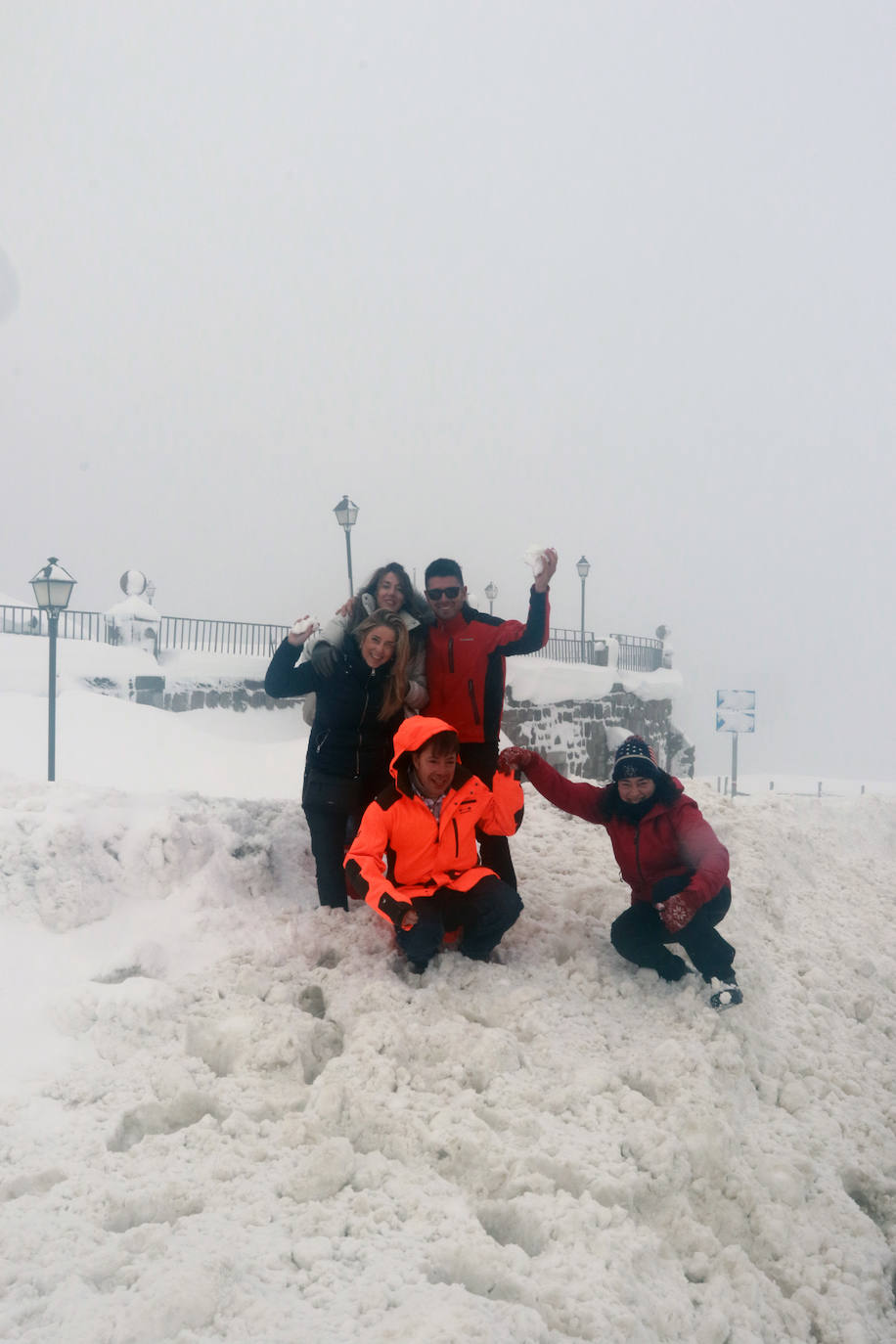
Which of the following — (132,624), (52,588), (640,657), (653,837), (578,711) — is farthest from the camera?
(640,657)

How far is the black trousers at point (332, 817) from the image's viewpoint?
12.5 feet

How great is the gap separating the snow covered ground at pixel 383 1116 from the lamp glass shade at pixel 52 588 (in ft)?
23.7

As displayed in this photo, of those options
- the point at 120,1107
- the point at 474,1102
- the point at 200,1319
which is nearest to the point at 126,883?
the point at 120,1107

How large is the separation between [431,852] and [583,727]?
16.3 meters

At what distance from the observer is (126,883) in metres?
3.64

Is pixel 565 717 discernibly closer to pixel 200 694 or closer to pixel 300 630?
pixel 200 694

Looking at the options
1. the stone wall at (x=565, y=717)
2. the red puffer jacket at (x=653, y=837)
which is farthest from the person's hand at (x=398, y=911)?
the stone wall at (x=565, y=717)

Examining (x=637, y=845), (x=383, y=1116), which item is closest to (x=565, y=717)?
(x=637, y=845)

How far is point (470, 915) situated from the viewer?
135 inches

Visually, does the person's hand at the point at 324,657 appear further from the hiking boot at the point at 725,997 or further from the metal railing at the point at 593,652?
the metal railing at the point at 593,652

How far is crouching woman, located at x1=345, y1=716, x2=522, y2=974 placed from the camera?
3301mm

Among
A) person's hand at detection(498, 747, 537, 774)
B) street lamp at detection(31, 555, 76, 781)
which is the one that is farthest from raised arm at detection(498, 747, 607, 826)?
street lamp at detection(31, 555, 76, 781)

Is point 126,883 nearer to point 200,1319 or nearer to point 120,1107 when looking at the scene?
point 120,1107

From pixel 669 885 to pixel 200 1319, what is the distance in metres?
2.43
